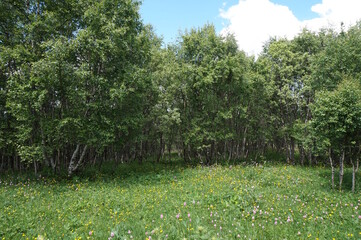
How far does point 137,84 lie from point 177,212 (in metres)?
9.33

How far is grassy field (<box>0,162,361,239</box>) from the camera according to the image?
227 inches

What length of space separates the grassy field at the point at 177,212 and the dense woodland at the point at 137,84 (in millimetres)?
2932

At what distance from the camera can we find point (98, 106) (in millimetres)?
13141

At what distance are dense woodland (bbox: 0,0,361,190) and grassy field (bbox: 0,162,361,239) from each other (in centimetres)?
293

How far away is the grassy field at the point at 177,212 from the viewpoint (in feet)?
18.9

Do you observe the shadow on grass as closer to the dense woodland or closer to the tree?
the tree

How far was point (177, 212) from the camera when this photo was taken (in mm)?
7352

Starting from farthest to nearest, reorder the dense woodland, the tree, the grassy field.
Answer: the dense woodland, the tree, the grassy field

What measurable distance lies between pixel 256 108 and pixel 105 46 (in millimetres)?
16691

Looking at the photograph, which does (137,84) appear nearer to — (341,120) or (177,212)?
(177,212)

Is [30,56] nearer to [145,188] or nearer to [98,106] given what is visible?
[98,106]

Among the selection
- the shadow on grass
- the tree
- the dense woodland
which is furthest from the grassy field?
the dense woodland

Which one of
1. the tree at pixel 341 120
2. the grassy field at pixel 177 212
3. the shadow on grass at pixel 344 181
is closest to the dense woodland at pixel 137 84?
the tree at pixel 341 120

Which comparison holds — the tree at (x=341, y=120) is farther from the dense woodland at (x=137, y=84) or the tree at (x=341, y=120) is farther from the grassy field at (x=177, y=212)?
the grassy field at (x=177, y=212)
